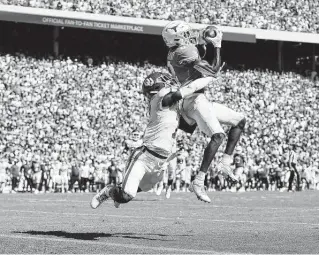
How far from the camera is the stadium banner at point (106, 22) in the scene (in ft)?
114

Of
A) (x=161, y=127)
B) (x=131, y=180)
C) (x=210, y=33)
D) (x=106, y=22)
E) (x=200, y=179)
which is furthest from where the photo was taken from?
(x=106, y=22)

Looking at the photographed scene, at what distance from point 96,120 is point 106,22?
19.4ft

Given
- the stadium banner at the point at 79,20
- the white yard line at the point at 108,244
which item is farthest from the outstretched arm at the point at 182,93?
the stadium banner at the point at 79,20

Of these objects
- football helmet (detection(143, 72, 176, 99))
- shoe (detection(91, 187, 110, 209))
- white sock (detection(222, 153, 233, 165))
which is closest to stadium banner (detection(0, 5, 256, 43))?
white sock (detection(222, 153, 233, 165))

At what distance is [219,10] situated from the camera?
40.0 m

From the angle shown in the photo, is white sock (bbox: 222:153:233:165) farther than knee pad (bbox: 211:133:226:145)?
Yes

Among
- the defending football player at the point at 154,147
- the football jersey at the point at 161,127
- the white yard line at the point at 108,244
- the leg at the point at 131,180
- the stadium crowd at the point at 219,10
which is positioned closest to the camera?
the white yard line at the point at 108,244

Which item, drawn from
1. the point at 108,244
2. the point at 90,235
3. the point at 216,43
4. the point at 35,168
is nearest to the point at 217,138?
the point at 216,43

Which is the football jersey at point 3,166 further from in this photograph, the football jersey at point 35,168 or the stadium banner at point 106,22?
the stadium banner at point 106,22

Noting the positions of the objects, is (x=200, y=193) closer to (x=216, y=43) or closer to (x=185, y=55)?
(x=185, y=55)

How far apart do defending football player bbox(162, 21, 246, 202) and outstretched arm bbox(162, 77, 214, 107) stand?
0.28ft

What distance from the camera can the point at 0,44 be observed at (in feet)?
115

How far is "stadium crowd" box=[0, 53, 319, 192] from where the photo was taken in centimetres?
2914

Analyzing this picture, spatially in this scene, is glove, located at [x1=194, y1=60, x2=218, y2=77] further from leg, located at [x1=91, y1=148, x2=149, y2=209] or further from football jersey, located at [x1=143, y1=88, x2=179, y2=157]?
leg, located at [x1=91, y1=148, x2=149, y2=209]
